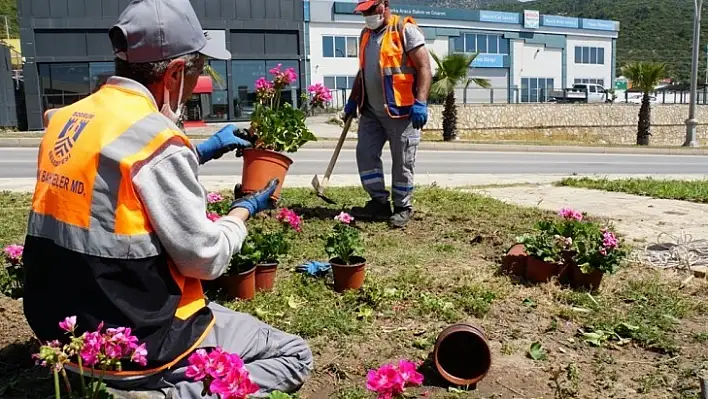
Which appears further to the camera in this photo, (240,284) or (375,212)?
(375,212)

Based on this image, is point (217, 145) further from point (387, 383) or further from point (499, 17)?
point (499, 17)

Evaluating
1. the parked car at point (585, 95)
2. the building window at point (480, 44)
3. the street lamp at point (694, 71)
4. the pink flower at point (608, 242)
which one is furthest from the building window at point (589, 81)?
the pink flower at point (608, 242)

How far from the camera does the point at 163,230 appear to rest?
2188mm

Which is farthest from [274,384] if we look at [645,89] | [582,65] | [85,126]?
[582,65]

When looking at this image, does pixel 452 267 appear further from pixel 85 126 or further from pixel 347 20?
pixel 347 20

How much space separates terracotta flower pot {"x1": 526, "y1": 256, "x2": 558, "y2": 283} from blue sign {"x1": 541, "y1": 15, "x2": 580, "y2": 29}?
172 ft

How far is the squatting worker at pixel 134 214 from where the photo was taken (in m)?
2.14

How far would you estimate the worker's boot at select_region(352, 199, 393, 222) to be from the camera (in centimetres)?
629

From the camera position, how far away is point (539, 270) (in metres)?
A: 4.40

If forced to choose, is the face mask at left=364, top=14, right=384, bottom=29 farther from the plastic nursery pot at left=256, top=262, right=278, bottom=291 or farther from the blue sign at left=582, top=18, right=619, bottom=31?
the blue sign at left=582, top=18, right=619, bottom=31

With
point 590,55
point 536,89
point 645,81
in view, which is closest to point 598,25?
point 590,55

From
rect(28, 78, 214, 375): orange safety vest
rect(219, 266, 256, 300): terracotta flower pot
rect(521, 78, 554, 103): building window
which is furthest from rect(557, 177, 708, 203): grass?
rect(521, 78, 554, 103): building window

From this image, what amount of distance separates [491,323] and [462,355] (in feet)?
1.90

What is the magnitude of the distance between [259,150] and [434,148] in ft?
55.8
